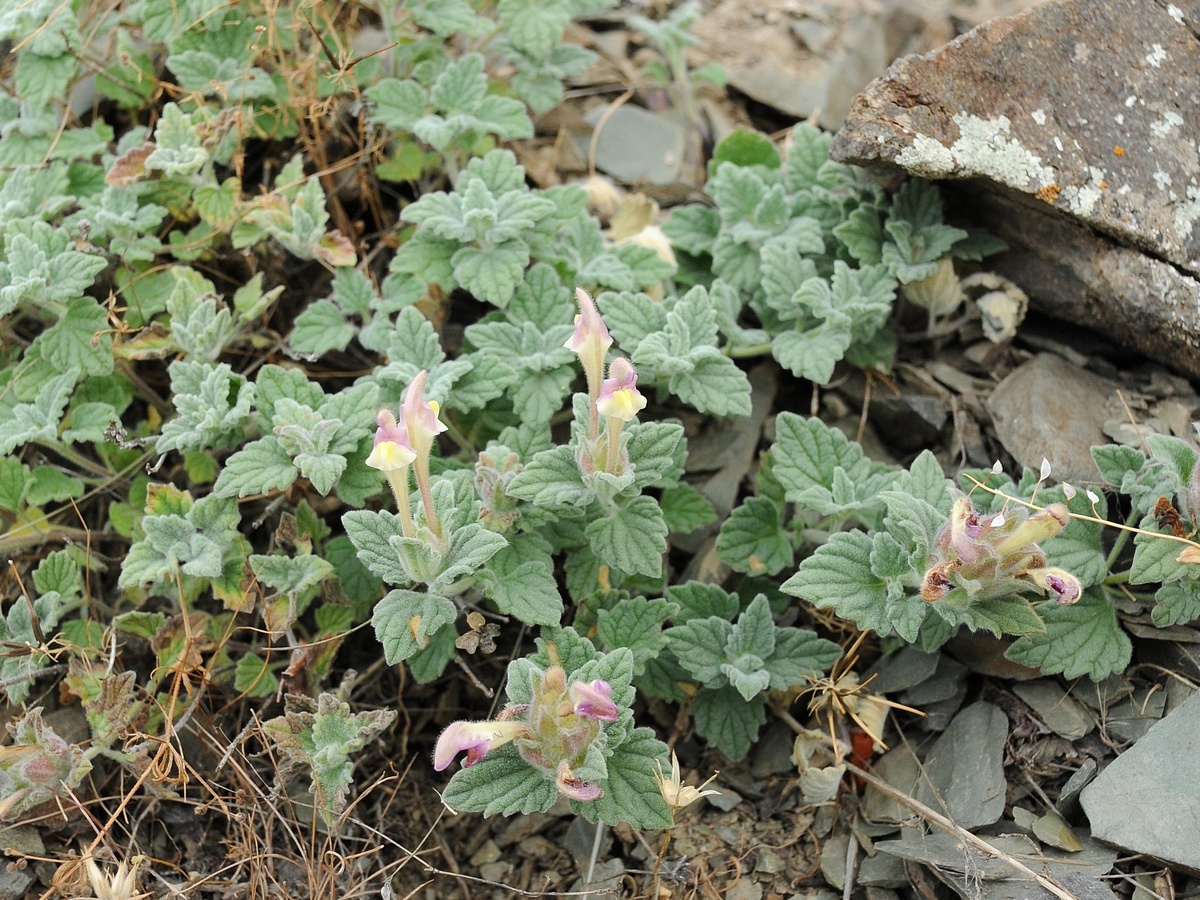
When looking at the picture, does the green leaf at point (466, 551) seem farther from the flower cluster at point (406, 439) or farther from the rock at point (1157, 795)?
the rock at point (1157, 795)

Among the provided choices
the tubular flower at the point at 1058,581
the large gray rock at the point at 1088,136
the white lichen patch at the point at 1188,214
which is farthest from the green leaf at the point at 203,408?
the white lichen patch at the point at 1188,214

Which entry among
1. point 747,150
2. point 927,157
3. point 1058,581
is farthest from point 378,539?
point 747,150

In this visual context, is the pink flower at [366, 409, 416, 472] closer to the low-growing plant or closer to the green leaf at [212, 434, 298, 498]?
the low-growing plant

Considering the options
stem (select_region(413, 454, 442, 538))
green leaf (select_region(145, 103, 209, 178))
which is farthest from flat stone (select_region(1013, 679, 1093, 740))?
green leaf (select_region(145, 103, 209, 178))

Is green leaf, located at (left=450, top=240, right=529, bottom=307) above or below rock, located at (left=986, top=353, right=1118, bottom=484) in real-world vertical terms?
above

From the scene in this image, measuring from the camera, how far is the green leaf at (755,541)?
268cm

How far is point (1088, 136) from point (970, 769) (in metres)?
1.70

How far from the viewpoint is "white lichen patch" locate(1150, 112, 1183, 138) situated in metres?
2.78

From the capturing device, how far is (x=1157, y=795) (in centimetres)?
219

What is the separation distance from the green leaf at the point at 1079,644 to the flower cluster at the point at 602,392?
3.44 feet

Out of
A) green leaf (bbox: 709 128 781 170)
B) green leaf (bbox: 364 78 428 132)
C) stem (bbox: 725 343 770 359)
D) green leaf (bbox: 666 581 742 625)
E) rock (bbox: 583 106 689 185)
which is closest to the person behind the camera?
green leaf (bbox: 666 581 742 625)

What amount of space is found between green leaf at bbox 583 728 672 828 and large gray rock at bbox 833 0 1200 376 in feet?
5.37

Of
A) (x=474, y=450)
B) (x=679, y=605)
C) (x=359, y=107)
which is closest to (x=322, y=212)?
(x=359, y=107)

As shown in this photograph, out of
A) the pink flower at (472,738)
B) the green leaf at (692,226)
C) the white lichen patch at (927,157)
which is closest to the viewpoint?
the pink flower at (472,738)
